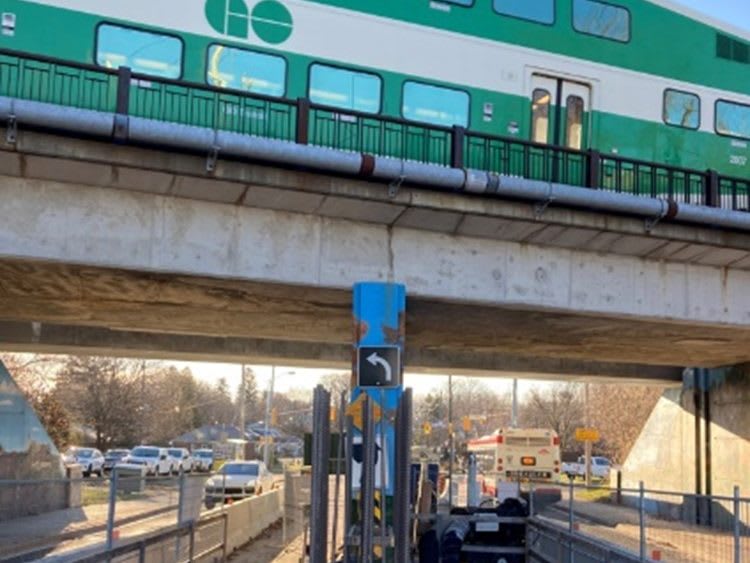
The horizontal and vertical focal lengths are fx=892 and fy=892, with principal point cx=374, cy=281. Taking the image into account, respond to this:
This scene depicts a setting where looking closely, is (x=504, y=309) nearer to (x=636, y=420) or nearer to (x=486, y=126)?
(x=486, y=126)

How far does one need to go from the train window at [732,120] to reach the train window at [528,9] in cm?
428

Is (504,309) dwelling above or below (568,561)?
above

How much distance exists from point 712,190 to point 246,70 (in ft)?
27.5

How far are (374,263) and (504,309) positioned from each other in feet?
9.81

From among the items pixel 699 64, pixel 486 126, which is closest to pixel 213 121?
pixel 486 126

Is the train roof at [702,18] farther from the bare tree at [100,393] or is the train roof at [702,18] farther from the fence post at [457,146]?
the bare tree at [100,393]

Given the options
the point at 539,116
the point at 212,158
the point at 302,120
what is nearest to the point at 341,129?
the point at 302,120

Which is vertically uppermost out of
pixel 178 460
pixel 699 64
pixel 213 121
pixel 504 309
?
pixel 699 64

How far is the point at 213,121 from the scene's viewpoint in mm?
13469

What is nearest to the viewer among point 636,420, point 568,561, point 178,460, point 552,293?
point 568,561

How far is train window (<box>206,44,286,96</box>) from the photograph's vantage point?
45.4 feet

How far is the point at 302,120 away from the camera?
13.2 metres

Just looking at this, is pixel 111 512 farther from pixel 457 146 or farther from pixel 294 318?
pixel 294 318

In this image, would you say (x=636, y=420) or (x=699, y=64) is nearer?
(x=699, y=64)
